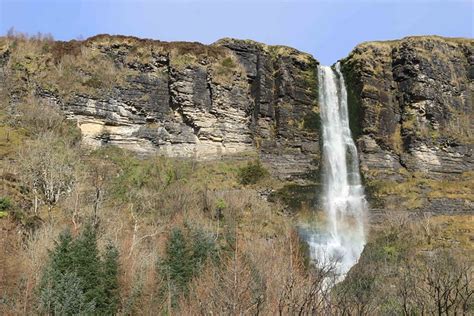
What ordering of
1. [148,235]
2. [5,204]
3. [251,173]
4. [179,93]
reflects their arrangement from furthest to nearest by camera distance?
[179,93] → [251,173] → [148,235] → [5,204]

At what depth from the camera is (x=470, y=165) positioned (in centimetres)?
5675

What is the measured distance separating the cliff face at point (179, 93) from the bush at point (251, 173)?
1.92 metres

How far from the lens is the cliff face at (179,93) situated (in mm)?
52381

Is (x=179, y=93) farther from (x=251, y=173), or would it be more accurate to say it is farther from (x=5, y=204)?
(x=5, y=204)

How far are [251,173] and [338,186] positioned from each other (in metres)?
9.12

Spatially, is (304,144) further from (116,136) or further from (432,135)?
(116,136)

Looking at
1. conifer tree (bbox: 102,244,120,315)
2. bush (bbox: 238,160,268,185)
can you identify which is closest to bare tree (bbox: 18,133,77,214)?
conifer tree (bbox: 102,244,120,315)

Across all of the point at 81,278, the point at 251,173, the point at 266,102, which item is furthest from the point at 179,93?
Answer: the point at 81,278

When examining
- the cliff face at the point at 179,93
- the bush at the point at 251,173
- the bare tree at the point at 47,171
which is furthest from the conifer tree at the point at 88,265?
the bush at the point at 251,173

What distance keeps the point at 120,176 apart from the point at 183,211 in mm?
7045

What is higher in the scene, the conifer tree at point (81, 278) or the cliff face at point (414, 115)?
the cliff face at point (414, 115)

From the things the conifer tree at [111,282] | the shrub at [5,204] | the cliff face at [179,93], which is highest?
the cliff face at [179,93]

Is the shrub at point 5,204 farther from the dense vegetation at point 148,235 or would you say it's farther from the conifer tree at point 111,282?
the conifer tree at point 111,282

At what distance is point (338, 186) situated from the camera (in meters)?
54.4
